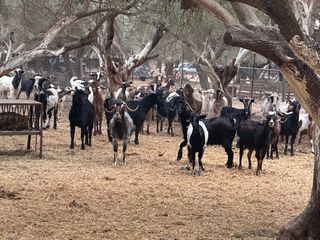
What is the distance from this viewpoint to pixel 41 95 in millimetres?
18109

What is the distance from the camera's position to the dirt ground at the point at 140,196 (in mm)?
7754

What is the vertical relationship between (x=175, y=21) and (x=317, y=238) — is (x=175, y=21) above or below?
above

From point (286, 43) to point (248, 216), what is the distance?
3.66m

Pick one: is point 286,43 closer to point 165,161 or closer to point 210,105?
point 165,161

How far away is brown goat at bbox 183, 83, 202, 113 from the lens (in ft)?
67.7

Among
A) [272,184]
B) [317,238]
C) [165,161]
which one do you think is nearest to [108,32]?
[165,161]

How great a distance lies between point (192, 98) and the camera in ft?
68.1

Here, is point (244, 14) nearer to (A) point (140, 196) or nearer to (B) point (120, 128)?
(A) point (140, 196)

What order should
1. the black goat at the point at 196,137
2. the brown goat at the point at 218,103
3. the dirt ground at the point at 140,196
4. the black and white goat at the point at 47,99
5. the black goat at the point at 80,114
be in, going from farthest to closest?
the brown goat at the point at 218,103 → the black and white goat at the point at 47,99 → the black goat at the point at 80,114 → the black goat at the point at 196,137 → the dirt ground at the point at 140,196

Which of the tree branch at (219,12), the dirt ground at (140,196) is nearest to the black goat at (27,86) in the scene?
the dirt ground at (140,196)

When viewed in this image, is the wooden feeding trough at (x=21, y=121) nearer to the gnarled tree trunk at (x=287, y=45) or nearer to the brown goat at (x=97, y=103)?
the brown goat at (x=97, y=103)

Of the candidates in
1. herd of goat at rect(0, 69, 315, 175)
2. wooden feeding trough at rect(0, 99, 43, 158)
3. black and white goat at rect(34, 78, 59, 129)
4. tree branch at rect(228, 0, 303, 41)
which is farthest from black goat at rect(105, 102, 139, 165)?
tree branch at rect(228, 0, 303, 41)

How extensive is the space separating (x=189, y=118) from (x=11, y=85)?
12803mm

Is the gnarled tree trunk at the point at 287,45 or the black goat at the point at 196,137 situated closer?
the gnarled tree trunk at the point at 287,45
